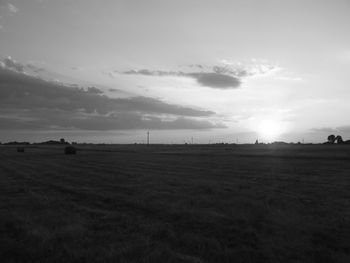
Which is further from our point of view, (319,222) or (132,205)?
(132,205)

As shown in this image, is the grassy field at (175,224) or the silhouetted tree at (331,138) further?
the silhouetted tree at (331,138)

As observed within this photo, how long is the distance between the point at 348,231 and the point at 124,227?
260 inches

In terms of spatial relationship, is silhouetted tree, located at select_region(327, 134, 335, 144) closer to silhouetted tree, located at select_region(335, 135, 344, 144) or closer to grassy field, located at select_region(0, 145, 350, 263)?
silhouetted tree, located at select_region(335, 135, 344, 144)

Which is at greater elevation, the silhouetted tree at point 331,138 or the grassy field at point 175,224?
the silhouetted tree at point 331,138

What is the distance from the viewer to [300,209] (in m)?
10.8

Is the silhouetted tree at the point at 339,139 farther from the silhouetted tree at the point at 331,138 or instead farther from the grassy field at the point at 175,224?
the grassy field at the point at 175,224

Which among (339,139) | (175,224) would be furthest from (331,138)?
(175,224)

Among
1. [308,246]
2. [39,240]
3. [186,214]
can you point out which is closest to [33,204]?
[39,240]

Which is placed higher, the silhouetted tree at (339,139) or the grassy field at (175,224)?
the silhouetted tree at (339,139)

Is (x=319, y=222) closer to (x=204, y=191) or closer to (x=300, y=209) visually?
(x=300, y=209)

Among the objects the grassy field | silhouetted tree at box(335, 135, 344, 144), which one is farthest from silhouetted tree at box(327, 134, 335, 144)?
the grassy field

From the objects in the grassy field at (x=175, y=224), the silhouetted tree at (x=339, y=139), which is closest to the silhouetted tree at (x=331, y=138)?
the silhouetted tree at (x=339, y=139)

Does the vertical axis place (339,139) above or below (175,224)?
above

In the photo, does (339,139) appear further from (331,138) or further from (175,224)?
(175,224)
